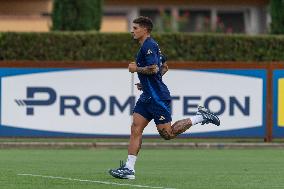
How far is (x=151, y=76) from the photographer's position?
49.3 feet

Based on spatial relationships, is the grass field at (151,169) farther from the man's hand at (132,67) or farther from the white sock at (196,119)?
the man's hand at (132,67)

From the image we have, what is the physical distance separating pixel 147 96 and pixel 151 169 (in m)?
2.15

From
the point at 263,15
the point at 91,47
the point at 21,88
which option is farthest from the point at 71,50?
the point at 263,15

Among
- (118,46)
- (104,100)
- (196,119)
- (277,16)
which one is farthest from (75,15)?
(196,119)

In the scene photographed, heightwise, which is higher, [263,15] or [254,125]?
[263,15]

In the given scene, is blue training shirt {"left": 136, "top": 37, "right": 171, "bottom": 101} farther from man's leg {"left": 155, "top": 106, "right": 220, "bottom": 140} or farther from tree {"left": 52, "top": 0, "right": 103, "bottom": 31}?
tree {"left": 52, "top": 0, "right": 103, "bottom": 31}

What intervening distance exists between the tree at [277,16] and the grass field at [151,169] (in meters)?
11.8

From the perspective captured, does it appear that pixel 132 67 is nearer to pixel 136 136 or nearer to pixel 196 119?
pixel 136 136

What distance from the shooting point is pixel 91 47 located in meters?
28.2

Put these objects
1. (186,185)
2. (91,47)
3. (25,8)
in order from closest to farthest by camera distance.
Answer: (186,185)
(91,47)
(25,8)

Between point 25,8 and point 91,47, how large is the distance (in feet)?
47.5

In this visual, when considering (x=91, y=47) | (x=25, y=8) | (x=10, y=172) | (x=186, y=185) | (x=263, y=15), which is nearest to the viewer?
(x=186, y=185)

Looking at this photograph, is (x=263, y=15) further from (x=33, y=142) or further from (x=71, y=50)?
(x=33, y=142)

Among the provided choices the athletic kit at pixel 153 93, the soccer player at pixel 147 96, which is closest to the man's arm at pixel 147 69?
the soccer player at pixel 147 96
